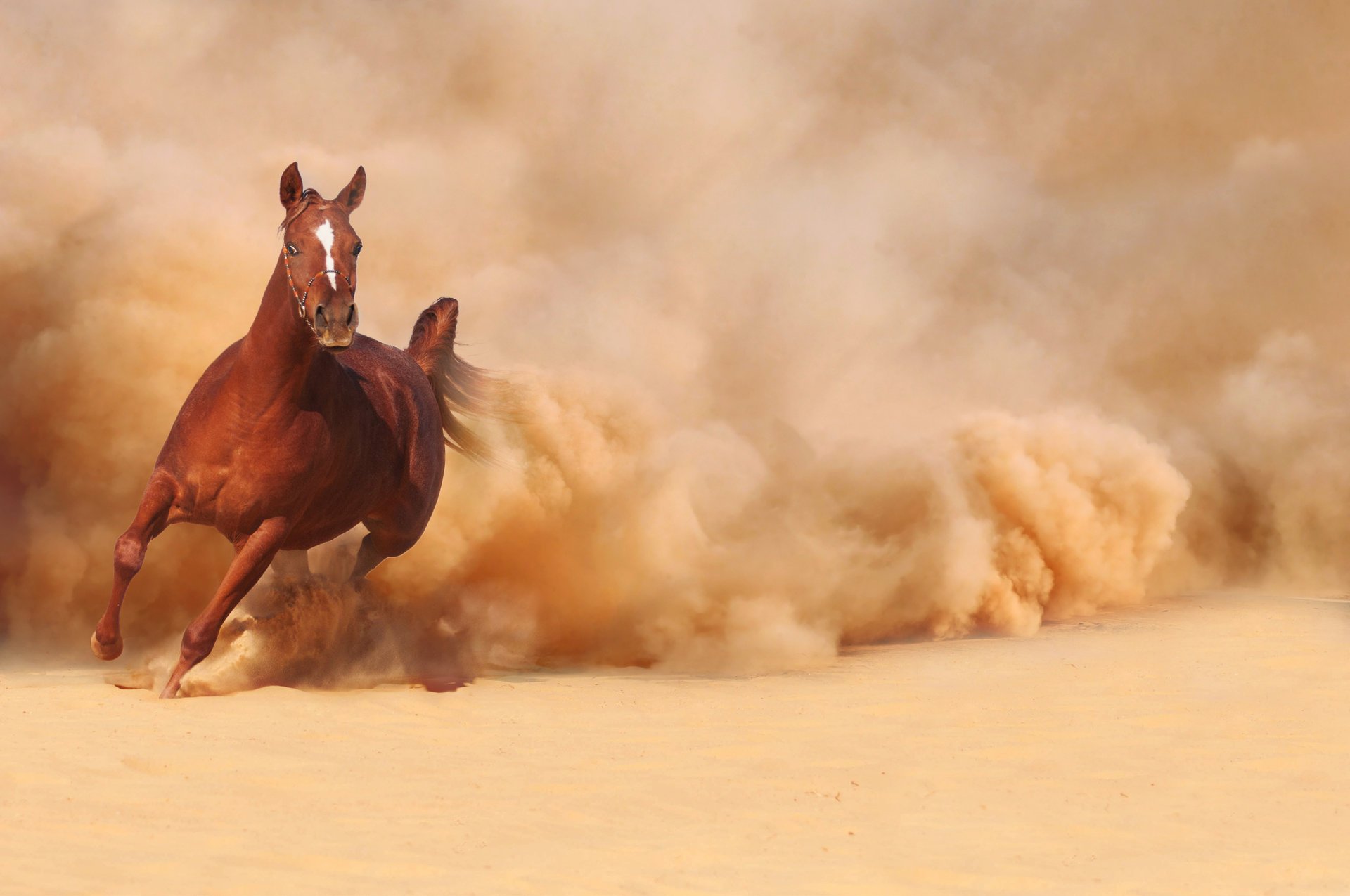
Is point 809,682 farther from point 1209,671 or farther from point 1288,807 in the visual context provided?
point 1288,807

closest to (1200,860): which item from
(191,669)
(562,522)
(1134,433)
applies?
(191,669)

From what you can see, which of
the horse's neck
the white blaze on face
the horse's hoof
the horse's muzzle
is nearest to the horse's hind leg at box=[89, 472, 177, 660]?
the horse's hoof

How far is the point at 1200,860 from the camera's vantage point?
4.41m

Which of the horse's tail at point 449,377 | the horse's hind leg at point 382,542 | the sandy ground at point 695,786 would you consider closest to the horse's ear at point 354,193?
the horse's hind leg at point 382,542

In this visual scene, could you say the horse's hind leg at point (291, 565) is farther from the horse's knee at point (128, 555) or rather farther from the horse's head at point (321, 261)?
the horse's head at point (321, 261)

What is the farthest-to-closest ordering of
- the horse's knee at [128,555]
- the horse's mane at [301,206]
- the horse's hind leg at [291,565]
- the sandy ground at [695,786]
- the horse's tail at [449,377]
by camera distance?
the horse's tail at [449,377]
the horse's hind leg at [291,565]
the horse's knee at [128,555]
the horse's mane at [301,206]
the sandy ground at [695,786]

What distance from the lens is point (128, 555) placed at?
6.98m

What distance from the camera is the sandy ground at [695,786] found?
404 cm

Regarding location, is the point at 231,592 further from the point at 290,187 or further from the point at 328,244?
the point at 290,187

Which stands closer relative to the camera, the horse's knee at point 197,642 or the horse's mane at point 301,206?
the horse's mane at point 301,206

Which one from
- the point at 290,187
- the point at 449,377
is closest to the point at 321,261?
the point at 290,187

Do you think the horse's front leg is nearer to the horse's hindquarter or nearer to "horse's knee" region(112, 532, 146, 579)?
"horse's knee" region(112, 532, 146, 579)

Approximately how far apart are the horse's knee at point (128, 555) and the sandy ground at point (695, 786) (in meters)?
0.64

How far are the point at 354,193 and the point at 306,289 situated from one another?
35.2 inches
